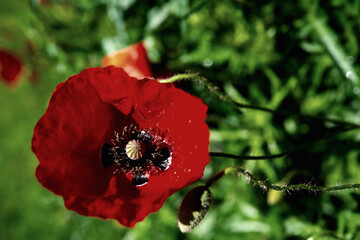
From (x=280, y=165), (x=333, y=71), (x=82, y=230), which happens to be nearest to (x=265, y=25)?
(x=333, y=71)

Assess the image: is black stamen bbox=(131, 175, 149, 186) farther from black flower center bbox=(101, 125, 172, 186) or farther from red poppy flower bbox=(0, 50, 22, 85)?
red poppy flower bbox=(0, 50, 22, 85)

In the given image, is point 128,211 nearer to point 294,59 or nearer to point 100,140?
point 100,140

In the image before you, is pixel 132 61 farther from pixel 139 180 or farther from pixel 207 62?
pixel 139 180

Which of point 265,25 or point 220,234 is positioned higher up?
point 265,25

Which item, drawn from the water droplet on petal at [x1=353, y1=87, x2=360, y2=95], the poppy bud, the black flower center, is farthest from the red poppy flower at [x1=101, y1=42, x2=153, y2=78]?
the water droplet on petal at [x1=353, y1=87, x2=360, y2=95]

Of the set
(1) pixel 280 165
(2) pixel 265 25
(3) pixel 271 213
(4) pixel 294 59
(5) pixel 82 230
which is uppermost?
(2) pixel 265 25

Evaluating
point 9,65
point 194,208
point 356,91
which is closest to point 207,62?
point 356,91

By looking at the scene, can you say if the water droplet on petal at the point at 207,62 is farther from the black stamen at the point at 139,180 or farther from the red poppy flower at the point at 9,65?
the red poppy flower at the point at 9,65

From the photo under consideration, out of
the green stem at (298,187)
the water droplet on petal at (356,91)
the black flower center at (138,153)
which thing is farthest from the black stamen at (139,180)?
the water droplet on petal at (356,91)

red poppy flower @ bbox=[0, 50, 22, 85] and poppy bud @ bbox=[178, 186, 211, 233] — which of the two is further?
red poppy flower @ bbox=[0, 50, 22, 85]
